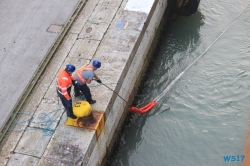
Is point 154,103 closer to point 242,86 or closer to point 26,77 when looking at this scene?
point 242,86

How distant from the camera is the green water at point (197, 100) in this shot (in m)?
10.6

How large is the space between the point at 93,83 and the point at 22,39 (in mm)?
3797

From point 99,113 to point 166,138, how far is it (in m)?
2.98

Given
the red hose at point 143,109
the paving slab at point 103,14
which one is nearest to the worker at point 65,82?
the red hose at point 143,109

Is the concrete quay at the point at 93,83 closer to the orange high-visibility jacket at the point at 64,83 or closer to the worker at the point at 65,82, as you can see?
the worker at the point at 65,82

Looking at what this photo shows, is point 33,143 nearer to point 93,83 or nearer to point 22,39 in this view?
point 93,83

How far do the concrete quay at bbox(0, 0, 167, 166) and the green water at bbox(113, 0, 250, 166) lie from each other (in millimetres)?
1003

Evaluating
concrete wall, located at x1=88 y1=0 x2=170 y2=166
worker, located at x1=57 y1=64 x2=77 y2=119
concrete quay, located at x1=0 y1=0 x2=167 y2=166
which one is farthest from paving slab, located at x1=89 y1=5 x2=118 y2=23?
worker, located at x1=57 y1=64 x2=77 y2=119

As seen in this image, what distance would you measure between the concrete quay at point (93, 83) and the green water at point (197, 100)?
100 cm

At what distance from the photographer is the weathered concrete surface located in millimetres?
10551

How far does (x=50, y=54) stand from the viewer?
11430 millimetres

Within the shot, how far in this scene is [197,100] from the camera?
39.4 ft

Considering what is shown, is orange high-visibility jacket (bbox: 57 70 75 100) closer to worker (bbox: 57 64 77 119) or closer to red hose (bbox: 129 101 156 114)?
worker (bbox: 57 64 77 119)

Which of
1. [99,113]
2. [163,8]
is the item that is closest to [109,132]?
[99,113]
